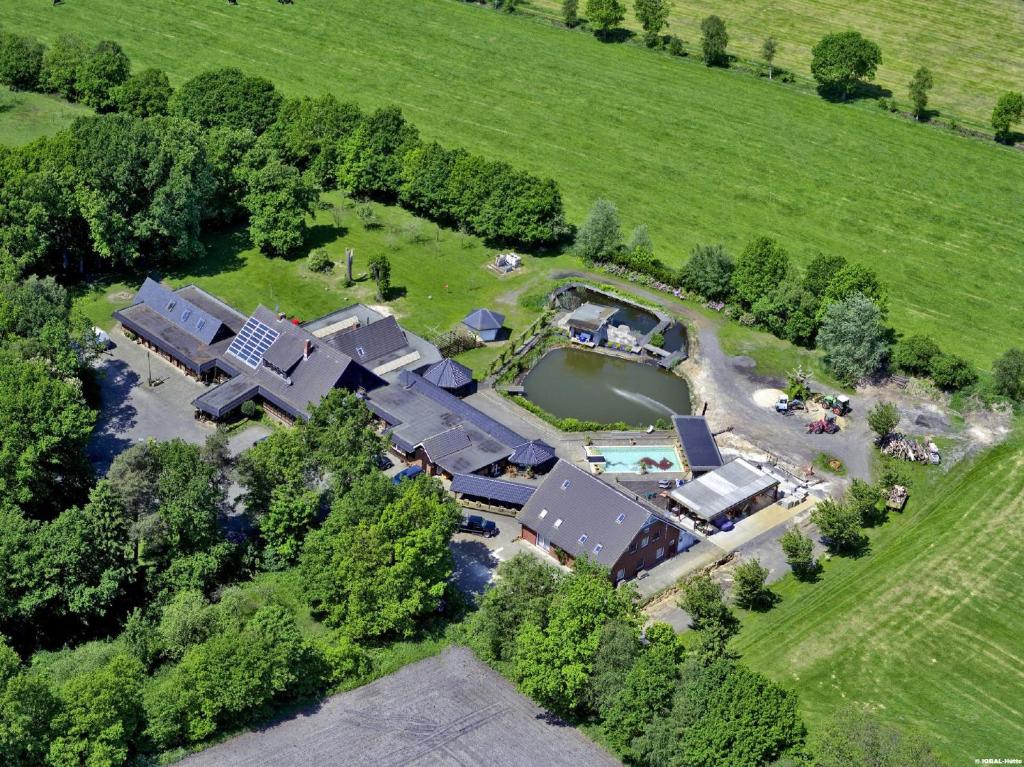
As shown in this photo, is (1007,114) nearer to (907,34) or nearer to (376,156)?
(907,34)

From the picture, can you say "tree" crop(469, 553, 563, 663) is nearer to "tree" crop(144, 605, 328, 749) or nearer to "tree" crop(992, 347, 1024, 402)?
"tree" crop(144, 605, 328, 749)

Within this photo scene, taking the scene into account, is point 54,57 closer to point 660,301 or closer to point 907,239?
point 660,301

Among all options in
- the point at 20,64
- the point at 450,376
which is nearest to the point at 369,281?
the point at 450,376

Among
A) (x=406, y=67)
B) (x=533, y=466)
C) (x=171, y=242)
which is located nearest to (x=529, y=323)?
(x=533, y=466)

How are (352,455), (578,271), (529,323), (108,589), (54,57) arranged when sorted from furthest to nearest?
(54,57), (578,271), (529,323), (352,455), (108,589)

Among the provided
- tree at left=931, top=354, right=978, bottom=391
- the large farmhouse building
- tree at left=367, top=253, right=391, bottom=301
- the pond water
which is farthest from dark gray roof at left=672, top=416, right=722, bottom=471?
tree at left=367, top=253, right=391, bottom=301

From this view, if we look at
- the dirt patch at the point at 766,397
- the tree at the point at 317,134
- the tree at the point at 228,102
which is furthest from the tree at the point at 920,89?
the tree at the point at 228,102
